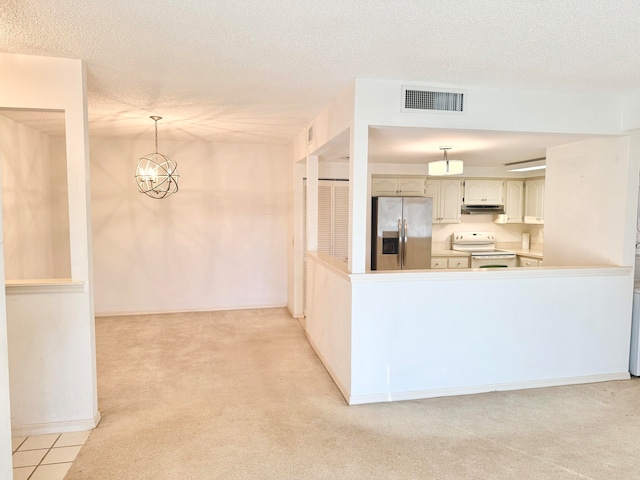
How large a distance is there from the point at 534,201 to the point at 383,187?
8.32 ft

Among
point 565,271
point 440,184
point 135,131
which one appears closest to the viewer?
point 565,271

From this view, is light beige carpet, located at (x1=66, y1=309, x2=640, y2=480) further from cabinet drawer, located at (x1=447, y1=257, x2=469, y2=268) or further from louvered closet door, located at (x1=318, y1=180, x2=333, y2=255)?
cabinet drawer, located at (x1=447, y1=257, x2=469, y2=268)

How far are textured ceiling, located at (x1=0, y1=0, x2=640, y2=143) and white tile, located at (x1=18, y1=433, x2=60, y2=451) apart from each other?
2.50 metres

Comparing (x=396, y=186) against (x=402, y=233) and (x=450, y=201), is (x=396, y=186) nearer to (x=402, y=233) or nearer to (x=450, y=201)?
(x=402, y=233)

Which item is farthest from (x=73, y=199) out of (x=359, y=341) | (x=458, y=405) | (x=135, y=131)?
(x=458, y=405)

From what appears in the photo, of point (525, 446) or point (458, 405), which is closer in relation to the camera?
point (525, 446)

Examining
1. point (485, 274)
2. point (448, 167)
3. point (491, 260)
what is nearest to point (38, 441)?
point (485, 274)

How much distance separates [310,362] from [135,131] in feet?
11.5

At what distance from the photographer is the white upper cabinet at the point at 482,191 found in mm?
6742

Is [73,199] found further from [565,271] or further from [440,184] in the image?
[440,184]

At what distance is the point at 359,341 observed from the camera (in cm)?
318

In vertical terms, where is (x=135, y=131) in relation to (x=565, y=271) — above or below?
above

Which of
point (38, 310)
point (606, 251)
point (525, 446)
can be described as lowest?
point (525, 446)

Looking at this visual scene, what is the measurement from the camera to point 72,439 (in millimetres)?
2701
